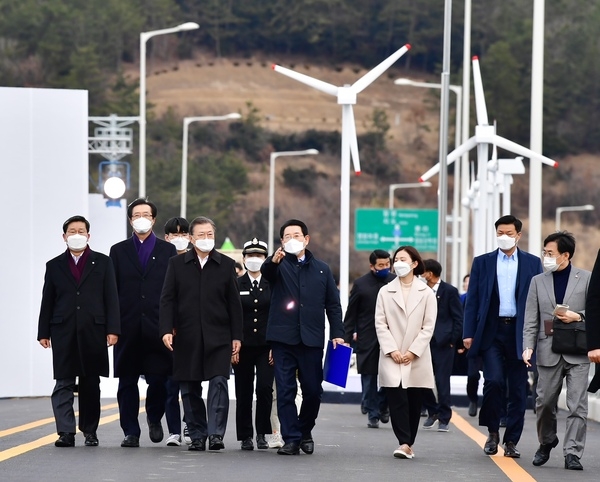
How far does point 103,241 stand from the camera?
85.3 ft

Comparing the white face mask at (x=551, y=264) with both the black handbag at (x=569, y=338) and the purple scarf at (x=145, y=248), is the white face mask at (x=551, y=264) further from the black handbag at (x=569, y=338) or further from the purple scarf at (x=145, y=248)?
the purple scarf at (x=145, y=248)

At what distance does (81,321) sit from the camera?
13.7 m

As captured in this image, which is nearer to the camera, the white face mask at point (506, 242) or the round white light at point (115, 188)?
the white face mask at point (506, 242)

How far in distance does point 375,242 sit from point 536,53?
109 feet

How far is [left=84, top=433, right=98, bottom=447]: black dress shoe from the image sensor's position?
13.6 m

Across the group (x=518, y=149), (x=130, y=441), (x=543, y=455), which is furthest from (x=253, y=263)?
(x=518, y=149)

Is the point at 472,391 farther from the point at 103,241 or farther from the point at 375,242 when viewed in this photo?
the point at 375,242

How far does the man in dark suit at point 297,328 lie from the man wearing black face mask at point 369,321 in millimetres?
4873

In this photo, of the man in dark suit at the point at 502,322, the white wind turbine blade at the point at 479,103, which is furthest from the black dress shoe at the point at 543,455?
the white wind turbine blade at the point at 479,103

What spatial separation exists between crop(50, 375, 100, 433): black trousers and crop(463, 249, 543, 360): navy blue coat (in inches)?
117

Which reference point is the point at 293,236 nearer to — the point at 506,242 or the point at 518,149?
the point at 506,242

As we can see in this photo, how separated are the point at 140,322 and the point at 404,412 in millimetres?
2225

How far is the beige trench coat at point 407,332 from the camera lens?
1349 centimetres

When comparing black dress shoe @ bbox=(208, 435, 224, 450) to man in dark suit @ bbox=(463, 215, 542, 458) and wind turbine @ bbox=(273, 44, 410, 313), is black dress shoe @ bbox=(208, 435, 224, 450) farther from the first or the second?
wind turbine @ bbox=(273, 44, 410, 313)
